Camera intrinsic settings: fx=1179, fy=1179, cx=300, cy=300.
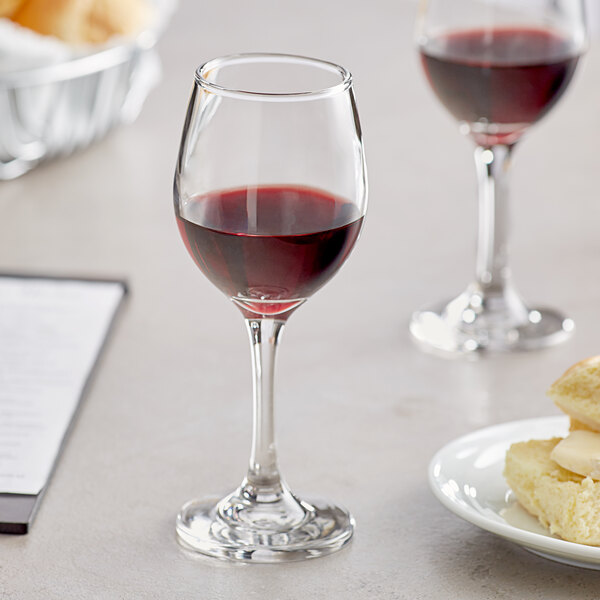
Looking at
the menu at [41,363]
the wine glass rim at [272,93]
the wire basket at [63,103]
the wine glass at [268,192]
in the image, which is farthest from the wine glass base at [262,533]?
the wire basket at [63,103]

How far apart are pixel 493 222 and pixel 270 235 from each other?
1.66ft

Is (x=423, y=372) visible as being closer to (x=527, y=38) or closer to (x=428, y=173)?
(x=527, y=38)

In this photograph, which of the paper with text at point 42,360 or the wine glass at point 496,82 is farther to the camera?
the wine glass at point 496,82

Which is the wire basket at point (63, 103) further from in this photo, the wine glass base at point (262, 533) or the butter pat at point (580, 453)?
the butter pat at point (580, 453)

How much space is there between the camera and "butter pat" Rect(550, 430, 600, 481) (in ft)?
2.42

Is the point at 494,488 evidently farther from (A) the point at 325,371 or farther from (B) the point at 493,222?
(B) the point at 493,222

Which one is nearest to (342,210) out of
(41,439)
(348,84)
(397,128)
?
(348,84)

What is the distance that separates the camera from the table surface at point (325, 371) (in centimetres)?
76

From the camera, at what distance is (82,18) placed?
4.63ft

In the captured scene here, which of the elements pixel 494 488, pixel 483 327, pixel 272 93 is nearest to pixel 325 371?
pixel 483 327

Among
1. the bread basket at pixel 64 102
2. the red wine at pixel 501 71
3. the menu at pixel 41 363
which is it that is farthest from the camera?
the bread basket at pixel 64 102

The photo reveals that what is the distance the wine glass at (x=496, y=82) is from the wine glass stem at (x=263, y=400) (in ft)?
1.11

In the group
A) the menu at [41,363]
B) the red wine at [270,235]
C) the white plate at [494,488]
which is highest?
the red wine at [270,235]

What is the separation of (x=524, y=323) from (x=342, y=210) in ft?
1.48
